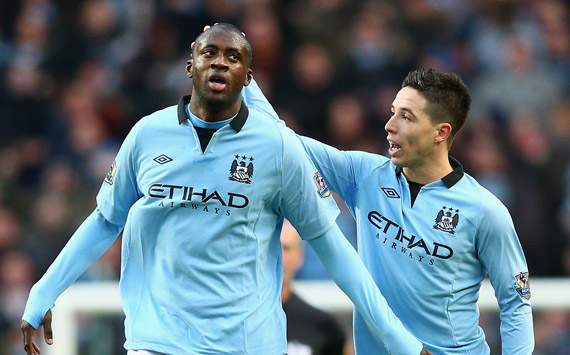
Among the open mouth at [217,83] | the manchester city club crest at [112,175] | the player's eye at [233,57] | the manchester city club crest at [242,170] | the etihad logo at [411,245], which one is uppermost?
the player's eye at [233,57]

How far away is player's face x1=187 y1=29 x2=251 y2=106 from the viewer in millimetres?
4777

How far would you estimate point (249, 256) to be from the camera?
4859mm

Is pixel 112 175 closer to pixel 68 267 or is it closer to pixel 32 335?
pixel 68 267

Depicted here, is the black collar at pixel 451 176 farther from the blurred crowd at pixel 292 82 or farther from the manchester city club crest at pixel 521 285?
the blurred crowd at pixel 292 82

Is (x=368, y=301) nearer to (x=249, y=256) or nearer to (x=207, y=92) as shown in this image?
(x=249, y=256)

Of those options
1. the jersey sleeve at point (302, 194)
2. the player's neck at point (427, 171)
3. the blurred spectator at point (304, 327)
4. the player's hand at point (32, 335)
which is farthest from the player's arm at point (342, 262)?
the blurred spectator at point (304, 327)

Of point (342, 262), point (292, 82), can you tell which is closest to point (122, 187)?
point (342, 262)

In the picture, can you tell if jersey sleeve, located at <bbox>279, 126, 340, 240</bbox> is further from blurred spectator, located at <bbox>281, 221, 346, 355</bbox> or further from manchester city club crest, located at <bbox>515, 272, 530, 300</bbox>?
blurred spectator, located at <bbox>281, 221, 346, 355</bbox>

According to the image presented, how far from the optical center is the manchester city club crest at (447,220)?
543 centimetres

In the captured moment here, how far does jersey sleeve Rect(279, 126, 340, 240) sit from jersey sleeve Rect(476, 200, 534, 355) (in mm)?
701

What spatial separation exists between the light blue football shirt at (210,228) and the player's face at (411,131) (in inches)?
22.5

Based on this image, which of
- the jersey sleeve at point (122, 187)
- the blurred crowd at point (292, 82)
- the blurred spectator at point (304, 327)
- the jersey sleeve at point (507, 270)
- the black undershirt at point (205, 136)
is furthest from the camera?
the blurred crowd at point (292, 82)

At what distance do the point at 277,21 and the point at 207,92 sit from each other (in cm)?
693

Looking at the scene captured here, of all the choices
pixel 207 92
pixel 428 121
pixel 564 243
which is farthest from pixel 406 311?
pixel 564 243
